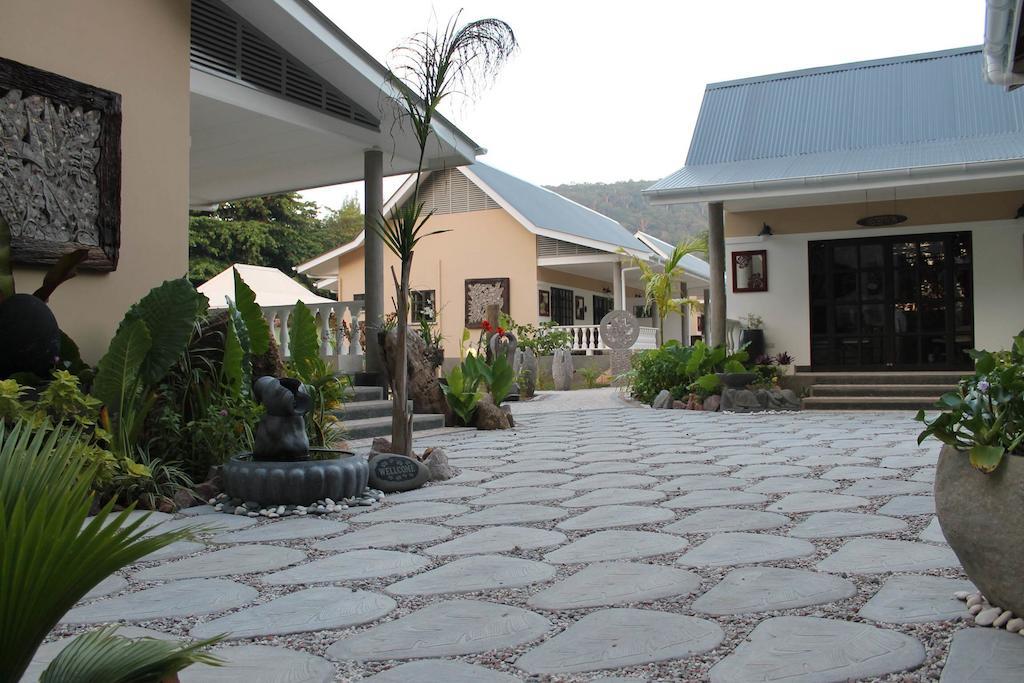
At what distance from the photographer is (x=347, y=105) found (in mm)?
8367

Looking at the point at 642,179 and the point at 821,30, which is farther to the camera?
the point at 642,179

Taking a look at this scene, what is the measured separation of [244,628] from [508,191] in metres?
19.9

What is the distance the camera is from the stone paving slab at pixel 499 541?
335 centimetres

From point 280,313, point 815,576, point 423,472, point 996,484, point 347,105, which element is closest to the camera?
point 996,484

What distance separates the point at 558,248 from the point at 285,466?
1669 cm

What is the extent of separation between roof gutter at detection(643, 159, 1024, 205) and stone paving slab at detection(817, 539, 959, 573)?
8.07 metres

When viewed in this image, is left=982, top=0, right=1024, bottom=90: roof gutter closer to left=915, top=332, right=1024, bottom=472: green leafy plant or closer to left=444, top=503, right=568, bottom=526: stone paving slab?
left=915, top=332, right=1024, bottom=472: green leafy plant

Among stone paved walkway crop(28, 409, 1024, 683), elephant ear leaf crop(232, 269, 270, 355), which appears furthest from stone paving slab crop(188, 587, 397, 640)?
elephant ear leaf crop(232, 269, 270, 355)

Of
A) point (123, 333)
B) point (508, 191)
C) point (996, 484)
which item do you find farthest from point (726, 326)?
point (508, 191)

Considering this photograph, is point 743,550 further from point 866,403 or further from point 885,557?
point 866,403

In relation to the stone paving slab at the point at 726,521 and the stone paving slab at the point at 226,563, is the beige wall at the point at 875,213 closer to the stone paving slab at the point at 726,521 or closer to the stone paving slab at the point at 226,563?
the stone paving slab at the point at 726,521

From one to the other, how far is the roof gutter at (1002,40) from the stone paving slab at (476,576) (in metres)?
4.69

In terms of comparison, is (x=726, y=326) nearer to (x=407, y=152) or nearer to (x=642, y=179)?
(x=407, y=152)

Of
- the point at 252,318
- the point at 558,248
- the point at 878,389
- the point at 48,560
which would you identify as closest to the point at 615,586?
the point at 48,560
